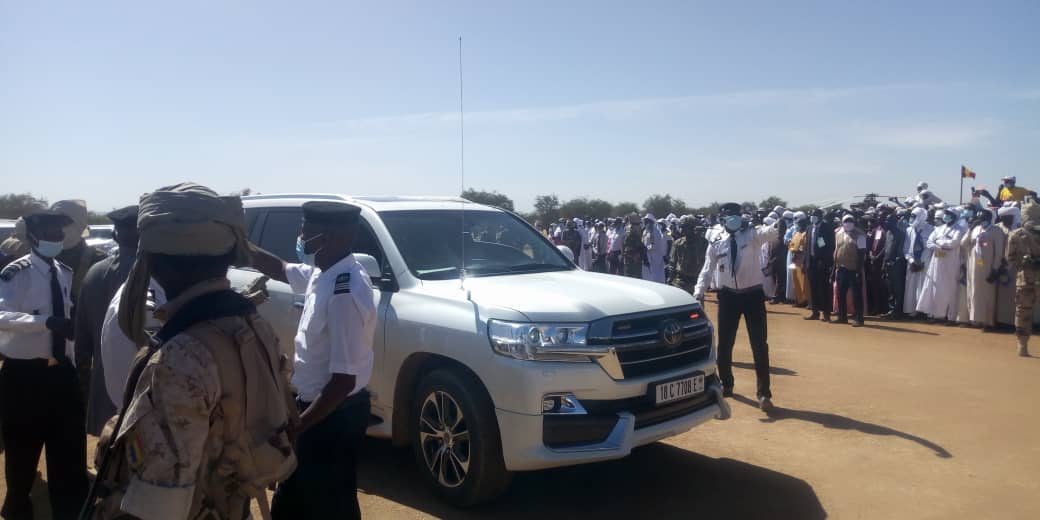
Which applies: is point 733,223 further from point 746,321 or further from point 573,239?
point 573,239

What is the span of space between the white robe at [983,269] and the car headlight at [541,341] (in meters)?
10.7

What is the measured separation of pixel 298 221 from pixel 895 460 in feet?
16.9

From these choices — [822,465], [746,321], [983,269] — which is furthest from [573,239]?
[822,465]

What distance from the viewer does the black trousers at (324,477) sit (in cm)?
312

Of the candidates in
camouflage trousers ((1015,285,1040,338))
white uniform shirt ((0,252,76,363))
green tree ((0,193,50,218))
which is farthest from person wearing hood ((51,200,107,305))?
green tree ((0,193,50,218))

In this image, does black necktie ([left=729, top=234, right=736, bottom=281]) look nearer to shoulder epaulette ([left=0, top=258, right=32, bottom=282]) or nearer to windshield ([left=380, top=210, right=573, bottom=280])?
windshield ([left=380, top=210, right=573, bottom=280])

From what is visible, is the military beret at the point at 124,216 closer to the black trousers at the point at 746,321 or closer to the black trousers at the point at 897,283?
the black trousers at the point at 746,321

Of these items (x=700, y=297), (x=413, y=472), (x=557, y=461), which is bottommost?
(x=413, y=472)

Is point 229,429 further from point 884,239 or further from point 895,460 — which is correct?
point 884,239

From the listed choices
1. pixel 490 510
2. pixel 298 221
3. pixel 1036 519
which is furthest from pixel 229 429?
pixel 1036 519

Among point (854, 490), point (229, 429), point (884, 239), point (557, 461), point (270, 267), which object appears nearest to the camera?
point (229, 429)

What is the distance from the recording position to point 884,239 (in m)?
14.8

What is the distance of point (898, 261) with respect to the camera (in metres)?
14.5

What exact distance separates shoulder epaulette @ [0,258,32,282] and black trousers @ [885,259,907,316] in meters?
14.4
